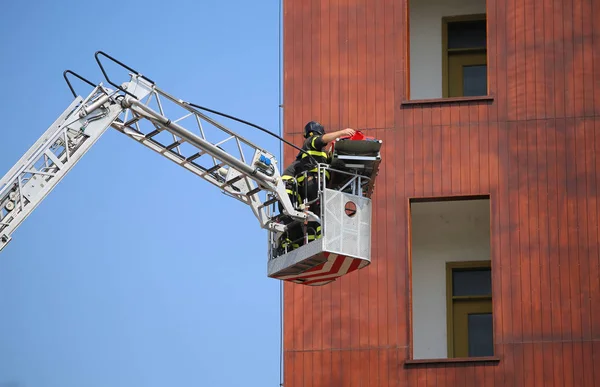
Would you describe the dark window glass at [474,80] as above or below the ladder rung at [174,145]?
above

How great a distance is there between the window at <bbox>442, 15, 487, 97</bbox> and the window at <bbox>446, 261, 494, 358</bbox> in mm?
4200

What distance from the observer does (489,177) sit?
3042cm

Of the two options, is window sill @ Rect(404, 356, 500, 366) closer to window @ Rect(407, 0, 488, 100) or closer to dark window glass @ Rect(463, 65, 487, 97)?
window @ Rect(407, 0, 488, 100)

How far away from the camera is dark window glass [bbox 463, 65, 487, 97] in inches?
1355

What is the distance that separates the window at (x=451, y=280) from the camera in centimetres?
3322

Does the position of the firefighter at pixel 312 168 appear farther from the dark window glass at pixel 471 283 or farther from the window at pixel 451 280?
the dark window glass at pixel 471 283

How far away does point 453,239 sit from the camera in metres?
33.8

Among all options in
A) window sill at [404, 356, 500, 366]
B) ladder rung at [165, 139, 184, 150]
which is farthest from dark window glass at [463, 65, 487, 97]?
ladder rung at [165, 139, 184, 150]

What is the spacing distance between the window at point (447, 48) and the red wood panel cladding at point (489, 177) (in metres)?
3.20

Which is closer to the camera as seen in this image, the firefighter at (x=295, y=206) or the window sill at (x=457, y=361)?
the firefighter at (x=295, y=206)

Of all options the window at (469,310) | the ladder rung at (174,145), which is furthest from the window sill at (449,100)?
the ladder rung at (174,145)

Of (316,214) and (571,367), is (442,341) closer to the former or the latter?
(571,367)

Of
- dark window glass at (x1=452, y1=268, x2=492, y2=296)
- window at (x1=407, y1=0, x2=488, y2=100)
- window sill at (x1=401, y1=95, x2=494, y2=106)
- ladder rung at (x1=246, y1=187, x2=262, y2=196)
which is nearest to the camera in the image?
ladder rung at (x1=246, y1=187, x2=262, y2=196)

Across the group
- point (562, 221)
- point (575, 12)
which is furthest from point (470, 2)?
point (562, 221)
